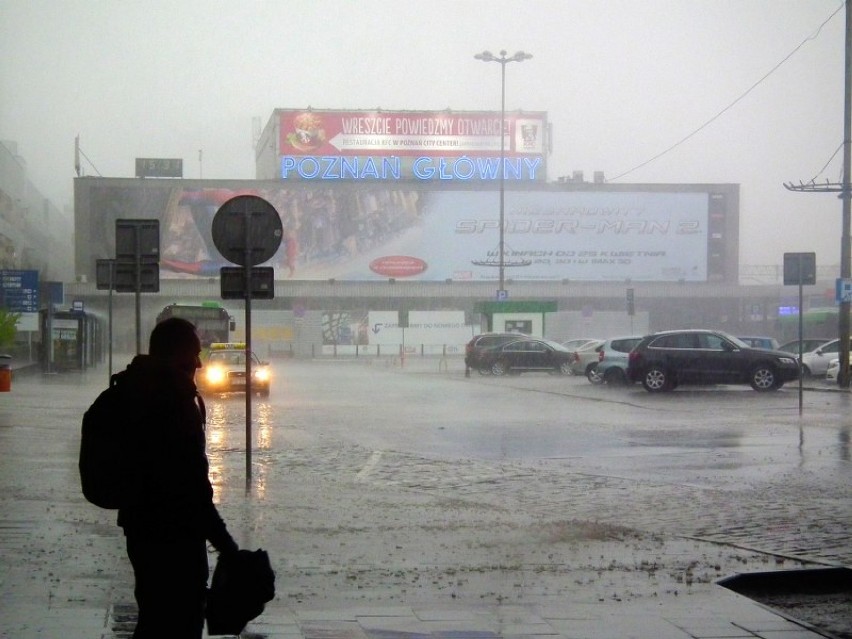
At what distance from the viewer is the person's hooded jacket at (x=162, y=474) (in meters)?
4.47

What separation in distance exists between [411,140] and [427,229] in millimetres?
14380

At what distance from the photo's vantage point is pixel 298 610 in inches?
267

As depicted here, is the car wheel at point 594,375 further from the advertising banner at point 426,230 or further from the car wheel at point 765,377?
the advertising banner at point 426,230

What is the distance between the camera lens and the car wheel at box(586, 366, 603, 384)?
36156mm

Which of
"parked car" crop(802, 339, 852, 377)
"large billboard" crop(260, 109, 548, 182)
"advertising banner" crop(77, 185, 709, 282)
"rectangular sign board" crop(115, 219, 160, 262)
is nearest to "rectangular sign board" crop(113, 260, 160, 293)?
"rectangular sign board" crop(115, 219, 160, 262)

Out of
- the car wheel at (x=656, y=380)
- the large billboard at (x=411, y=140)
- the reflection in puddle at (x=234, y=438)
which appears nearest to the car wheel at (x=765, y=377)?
Result: the car wheel at (x=656, y=380)

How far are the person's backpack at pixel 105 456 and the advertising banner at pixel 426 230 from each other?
3323 inches

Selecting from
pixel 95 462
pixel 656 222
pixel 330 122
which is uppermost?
pixel 330 122

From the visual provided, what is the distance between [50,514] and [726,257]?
289ft

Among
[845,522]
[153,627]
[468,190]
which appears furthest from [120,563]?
[468,190]

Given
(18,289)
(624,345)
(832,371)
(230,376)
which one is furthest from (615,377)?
(18,289)

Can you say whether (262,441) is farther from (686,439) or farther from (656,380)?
(656,380)

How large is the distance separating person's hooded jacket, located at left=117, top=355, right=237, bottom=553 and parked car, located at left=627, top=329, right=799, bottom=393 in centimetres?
2616

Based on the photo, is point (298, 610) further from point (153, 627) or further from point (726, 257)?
point (726, 257)
